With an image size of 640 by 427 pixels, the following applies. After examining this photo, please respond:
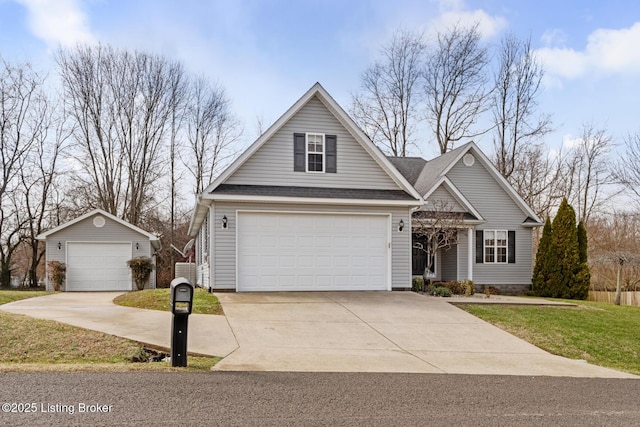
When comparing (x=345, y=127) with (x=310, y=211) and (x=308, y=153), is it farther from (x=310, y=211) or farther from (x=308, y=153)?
(x=310, y=211)

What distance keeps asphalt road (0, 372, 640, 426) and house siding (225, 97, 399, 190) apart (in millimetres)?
9279

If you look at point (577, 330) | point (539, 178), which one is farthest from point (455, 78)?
point (577, 330)

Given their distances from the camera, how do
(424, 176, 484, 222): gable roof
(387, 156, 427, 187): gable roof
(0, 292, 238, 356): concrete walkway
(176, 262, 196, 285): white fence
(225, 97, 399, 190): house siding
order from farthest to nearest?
(387, 156, 427, 187): gable roof
(176, 262, 196, 285): white fence
(424, 176, 484, 222): gable roof
(225, 97, 399, 190): house siding
(0, 292, 238, 356): concrete walkway

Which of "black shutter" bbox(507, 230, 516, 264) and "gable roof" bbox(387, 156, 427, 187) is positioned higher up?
"gable roof" bbox(387, 156, 427, 187)

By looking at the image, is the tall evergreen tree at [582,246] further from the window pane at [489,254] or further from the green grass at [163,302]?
the green grass at [163,302]

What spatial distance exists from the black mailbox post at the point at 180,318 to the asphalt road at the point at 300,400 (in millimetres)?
486

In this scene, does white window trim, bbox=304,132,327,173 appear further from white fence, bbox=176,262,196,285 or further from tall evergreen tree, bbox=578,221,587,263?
tall evergreen tree, bbox=578,221,587,263

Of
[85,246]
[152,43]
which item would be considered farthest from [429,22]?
[85,246]

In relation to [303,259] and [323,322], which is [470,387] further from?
[303,259]

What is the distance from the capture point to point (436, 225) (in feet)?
61.7

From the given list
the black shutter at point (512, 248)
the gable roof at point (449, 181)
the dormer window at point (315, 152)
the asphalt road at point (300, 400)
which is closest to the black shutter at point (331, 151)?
the dormer window at point (315, 152)

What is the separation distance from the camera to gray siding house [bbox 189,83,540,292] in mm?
14992

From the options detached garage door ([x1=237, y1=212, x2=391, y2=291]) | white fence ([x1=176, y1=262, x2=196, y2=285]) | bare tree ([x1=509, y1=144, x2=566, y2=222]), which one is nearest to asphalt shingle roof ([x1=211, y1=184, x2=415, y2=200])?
detached garage door ([x1=237, y1=212, x2=391, y2=291])

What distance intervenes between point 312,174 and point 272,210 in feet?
5.73
